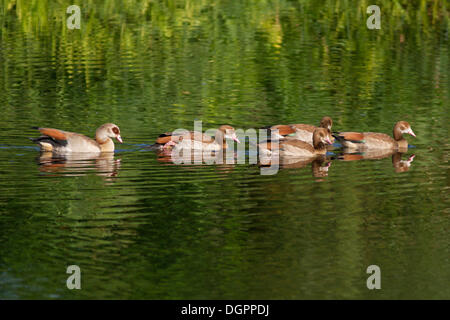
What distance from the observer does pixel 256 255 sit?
10688mm

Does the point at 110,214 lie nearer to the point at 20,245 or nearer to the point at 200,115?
the point at 20,245

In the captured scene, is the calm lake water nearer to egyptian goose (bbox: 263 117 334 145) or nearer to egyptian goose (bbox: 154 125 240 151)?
egyptian goose (bbox: 154 125 240 151)

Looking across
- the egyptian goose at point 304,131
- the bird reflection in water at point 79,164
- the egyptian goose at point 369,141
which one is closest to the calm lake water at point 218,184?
the bird reflection in water at point 79,164

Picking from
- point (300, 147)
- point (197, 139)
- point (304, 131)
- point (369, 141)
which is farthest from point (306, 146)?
point (197, 139)

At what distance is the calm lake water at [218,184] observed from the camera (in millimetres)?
10086

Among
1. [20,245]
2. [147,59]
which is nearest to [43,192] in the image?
[20,245]

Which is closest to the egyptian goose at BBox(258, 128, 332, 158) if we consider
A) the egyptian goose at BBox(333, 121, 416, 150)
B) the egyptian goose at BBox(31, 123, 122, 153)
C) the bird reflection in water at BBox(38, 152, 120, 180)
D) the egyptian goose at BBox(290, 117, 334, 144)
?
the egyptian goose at BBox(333, 121, 416, 150)

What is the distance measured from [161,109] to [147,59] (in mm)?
6857

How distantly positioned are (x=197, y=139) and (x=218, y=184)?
3285 millimetres

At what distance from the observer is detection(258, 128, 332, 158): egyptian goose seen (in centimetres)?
1683

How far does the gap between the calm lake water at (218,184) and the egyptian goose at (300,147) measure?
37cm

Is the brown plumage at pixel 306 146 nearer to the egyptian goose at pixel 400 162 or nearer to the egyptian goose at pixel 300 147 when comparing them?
the egyptian goose at pixel 300 147

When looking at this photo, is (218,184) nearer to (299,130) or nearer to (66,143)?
(66,143)

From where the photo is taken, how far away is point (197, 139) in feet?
56.7
